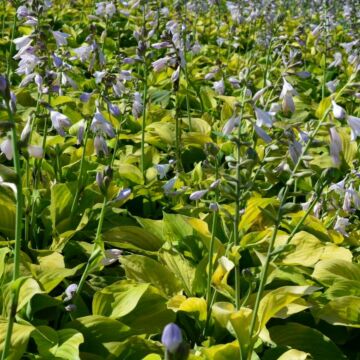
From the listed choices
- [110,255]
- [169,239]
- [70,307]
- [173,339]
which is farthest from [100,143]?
[173,339]

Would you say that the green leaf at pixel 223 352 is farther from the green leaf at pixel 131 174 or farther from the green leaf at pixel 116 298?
the green leaf at pixel 131 174

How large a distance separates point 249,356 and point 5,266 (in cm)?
107

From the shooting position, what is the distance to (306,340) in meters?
2.66

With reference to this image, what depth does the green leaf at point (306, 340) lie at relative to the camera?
2631 mm

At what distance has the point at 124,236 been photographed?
10.5ft

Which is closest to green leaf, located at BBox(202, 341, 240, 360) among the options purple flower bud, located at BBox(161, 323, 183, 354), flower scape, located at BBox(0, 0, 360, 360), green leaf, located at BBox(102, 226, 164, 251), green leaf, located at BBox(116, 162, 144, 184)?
flower scape, located at BBox(0, 0, 360, 360)

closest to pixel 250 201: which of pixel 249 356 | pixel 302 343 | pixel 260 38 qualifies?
pixel 302 343

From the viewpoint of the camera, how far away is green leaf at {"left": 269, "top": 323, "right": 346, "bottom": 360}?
2.63 m

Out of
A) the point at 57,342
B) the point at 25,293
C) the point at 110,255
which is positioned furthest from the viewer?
the point at 110,255

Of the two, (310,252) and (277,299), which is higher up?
(277,299)

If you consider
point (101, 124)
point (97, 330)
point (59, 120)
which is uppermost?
point (59, 120)

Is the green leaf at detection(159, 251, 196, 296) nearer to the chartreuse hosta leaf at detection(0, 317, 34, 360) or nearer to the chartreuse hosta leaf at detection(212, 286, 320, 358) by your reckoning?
the chartreuse hosta leaf at detection(212, 286, 320, 358)

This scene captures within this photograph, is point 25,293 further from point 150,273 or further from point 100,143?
point 100,143

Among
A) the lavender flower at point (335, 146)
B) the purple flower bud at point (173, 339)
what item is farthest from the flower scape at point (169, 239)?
the purple flower bud at point (173, 339)
